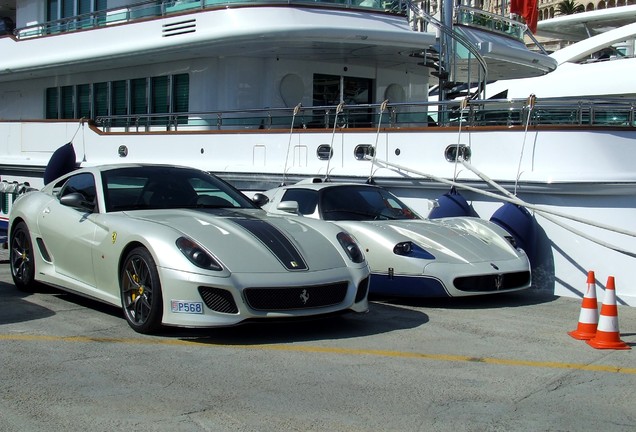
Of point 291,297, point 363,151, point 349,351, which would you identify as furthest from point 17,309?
point 363,151

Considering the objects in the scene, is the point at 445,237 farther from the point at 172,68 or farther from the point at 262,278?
→ the point at 172,68

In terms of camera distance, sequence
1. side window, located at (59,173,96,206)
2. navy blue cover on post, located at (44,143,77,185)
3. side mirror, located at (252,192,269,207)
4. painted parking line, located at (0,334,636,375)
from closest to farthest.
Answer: painted parking line, located at (0,334,636,375), side window, located at (59,173,96,206), side mirror, located at (252,192,269,207), navy blue cover on post, located at (44,143,77,185)

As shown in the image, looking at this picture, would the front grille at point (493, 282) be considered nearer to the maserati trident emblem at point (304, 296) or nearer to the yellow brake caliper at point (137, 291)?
the maserati trident emblem at point (304, 296)

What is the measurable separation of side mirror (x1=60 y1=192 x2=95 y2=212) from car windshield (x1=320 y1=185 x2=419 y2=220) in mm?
2891

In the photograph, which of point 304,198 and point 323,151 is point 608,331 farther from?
point 323,151

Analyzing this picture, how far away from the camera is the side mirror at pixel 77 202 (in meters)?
7.42

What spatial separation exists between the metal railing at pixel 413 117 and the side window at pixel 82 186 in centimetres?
480

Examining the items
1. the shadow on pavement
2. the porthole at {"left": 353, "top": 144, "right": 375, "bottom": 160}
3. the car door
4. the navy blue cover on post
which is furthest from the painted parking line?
the navy blue cover on post

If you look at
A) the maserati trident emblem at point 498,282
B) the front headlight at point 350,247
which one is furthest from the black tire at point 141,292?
the maserati trident emblem at point 498,282

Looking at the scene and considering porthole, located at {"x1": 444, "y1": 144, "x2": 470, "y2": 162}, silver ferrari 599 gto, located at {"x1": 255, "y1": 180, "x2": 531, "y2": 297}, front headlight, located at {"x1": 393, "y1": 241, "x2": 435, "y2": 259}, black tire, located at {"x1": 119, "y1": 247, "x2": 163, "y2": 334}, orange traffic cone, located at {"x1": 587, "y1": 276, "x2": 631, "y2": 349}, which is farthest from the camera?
porthole, located at {"x1": 444, "y1": 144, "x2": 470, "y2": 162}

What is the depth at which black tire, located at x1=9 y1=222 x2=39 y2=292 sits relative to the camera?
8414 mm

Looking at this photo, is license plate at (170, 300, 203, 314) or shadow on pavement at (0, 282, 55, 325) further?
shadow on pavement at (0, 282, 55, 325)

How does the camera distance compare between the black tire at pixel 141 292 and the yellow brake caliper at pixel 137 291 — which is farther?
the yellow brake caliper at pixel 137 291

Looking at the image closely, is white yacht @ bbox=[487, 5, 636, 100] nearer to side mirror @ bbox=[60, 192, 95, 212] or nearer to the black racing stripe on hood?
the black racing stripe on hood
